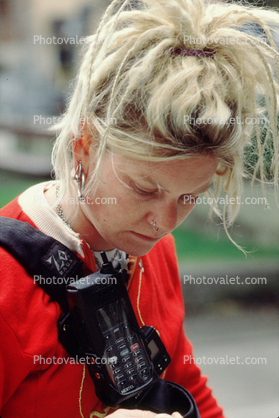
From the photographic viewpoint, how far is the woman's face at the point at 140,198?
2.93 ft

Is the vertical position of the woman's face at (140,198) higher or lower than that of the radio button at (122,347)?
higher

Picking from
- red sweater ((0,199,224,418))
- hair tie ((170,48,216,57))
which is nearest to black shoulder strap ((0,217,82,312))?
red sweater ((0,199,224,418))

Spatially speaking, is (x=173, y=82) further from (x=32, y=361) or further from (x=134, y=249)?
(x=32, y=361)

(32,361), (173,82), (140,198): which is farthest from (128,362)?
(173,82)

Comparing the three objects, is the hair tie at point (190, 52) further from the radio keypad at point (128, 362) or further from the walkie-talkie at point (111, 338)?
the radio keypad at point (128, 362)

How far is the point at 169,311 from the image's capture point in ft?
4.02

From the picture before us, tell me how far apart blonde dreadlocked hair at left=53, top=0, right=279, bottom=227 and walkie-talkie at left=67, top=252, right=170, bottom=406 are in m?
0.23

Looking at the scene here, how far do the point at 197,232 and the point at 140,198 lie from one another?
8.95 ft

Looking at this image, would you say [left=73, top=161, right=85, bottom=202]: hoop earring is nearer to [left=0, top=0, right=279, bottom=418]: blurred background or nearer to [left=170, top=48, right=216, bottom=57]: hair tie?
[left=170, top=48, right=216, bottom=57]: hair tie

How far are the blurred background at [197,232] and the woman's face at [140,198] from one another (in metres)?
1.05

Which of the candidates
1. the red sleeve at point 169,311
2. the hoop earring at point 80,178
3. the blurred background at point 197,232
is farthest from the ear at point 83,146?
the blurred background at point 197,232

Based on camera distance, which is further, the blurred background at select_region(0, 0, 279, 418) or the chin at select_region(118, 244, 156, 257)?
the blurred background at select_region(0, 0, 279, 418)

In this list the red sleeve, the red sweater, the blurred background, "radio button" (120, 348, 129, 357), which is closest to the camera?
the red sweater

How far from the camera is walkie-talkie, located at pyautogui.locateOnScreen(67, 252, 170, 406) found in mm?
911
